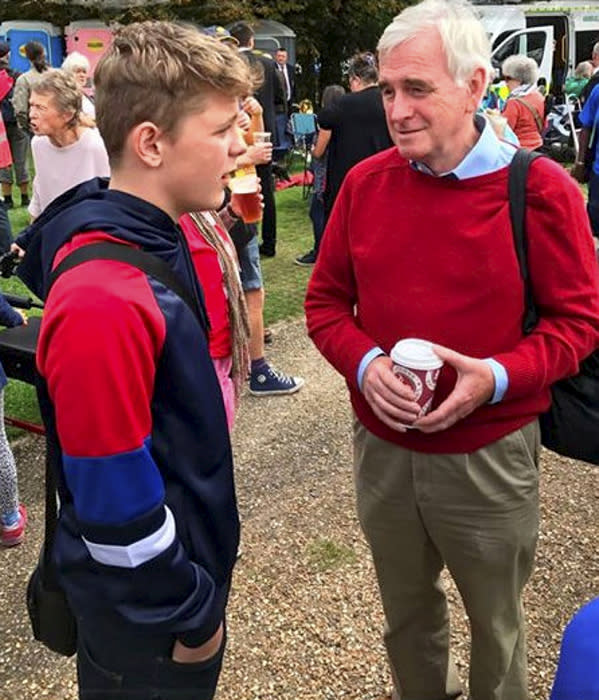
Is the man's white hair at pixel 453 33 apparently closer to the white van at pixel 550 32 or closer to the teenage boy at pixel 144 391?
the teenage boy at pixel 144 391

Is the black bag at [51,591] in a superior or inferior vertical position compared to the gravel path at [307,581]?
superior

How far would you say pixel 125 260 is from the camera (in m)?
1.33

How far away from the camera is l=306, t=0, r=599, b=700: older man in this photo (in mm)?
1771

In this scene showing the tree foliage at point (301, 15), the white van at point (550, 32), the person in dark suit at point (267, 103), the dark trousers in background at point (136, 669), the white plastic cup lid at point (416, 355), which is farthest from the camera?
the tree foliage at point (301, 15)

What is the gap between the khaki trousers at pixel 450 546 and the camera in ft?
6.23

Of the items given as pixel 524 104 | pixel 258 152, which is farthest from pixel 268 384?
pixel 524 104

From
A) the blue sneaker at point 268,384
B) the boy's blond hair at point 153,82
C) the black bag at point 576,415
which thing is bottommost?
the blue sneaker at point 268,384

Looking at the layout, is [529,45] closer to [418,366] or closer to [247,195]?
[247,195]

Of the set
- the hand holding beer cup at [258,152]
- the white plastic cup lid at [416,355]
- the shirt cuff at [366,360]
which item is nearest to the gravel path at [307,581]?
the shirt cuff at [366,360]

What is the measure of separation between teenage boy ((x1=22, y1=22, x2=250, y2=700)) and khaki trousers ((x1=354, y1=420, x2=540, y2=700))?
56 centimetres

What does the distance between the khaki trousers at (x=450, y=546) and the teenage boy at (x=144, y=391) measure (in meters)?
0.56

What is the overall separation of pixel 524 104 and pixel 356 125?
8.10 feet

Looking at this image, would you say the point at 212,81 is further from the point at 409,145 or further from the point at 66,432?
the point at 66,432

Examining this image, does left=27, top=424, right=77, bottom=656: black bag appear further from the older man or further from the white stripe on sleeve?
the older man
